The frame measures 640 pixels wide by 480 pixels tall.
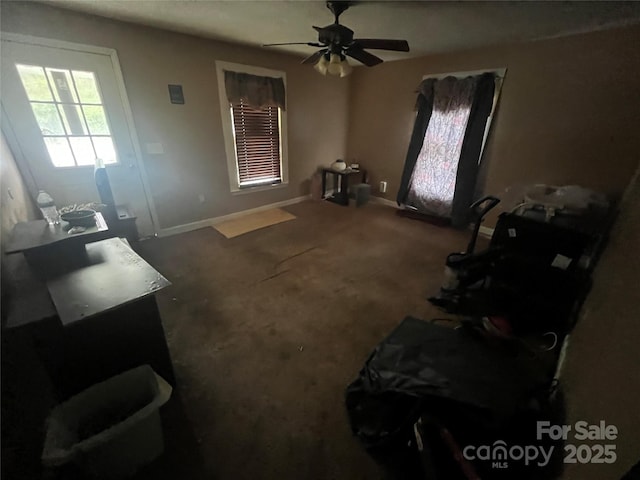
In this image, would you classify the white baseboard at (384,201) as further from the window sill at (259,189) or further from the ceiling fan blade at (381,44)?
the ceiling fan blade at (381,44)

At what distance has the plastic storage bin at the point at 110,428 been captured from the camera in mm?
938

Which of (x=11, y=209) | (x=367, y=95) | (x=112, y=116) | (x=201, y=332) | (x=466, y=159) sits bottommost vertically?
(x=201, y=332)

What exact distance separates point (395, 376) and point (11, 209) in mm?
2584

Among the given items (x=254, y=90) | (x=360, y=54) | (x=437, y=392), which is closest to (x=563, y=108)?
(x=360, y=54)

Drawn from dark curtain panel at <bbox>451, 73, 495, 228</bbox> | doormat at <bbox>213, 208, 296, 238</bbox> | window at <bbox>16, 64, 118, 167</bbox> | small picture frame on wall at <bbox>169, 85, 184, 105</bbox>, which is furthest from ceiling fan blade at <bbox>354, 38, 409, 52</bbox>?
window at <bbox>16, 64, 118, 167</bbox>

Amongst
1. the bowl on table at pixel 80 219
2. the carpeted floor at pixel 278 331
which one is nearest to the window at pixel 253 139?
the carpeted floor at pixel 278 331

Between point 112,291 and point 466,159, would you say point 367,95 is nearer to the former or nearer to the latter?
point 466,159

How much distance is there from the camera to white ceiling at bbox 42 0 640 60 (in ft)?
6.61

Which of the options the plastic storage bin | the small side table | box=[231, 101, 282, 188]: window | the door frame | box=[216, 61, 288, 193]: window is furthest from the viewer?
the small side table

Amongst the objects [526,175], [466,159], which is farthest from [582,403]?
[466,159]

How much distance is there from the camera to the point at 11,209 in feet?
5.51

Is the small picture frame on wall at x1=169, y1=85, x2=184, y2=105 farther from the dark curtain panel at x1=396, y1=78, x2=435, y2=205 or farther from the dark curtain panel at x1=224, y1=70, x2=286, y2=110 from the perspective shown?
the dark curtain panel at x1=396, y1=78, x2=435, y2=205

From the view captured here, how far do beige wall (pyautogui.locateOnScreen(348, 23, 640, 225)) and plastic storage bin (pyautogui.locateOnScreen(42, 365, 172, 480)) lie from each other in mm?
4040

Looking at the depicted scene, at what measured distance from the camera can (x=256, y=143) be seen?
12.6 ft
